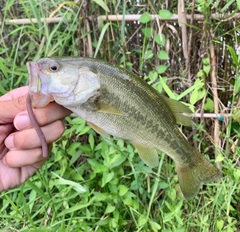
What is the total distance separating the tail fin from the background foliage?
17.1 inches

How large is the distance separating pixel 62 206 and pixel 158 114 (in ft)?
3.50

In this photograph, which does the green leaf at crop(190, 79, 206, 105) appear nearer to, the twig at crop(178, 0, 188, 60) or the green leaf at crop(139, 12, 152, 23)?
the twig at crop(178, 0, 188, 60)

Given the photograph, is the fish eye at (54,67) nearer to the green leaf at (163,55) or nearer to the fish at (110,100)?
the fish at (110,100)

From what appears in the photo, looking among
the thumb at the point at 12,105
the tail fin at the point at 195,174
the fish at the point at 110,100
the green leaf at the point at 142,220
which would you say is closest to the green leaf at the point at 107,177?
the green leaf at the point at 142,220

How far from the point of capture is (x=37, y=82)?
3.24 ft

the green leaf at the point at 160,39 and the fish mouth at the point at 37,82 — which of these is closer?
the fish mouth at the point at 37,82

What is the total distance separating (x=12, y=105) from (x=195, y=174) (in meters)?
0.72

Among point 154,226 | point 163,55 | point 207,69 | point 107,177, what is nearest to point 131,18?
point 163,55

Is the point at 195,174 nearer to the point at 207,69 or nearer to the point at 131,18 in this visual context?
the point at 207,69

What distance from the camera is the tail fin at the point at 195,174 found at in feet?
4.53

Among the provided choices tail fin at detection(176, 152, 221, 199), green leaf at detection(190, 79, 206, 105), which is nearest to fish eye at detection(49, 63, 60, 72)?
tail fin at detection(176, 152, 221, 199)

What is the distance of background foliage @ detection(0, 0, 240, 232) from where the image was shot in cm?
191

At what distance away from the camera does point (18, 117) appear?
1116mm

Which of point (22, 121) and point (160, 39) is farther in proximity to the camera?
point (160, 39)
